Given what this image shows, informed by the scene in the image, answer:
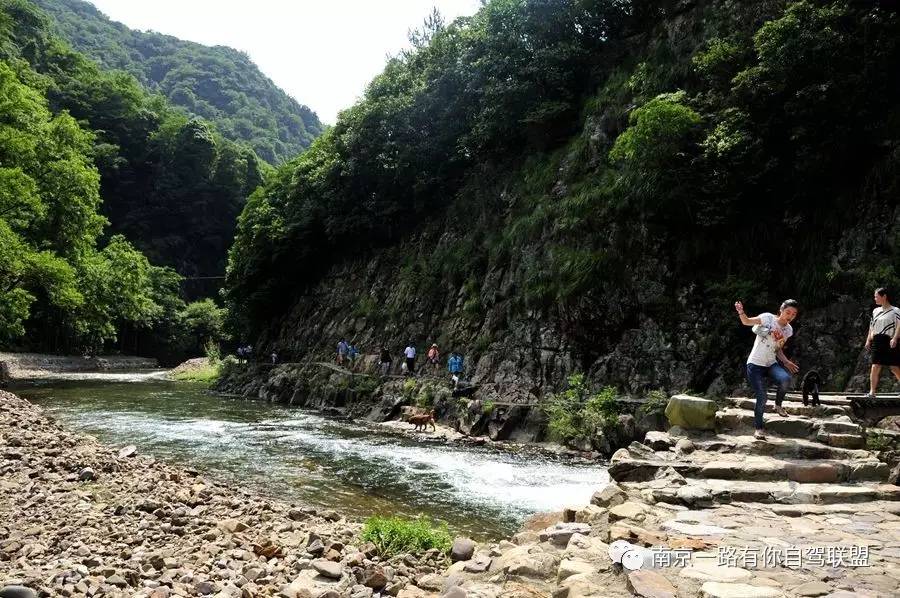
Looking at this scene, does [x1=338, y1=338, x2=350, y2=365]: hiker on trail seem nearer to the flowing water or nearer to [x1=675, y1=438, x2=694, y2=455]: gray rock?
the flowing water

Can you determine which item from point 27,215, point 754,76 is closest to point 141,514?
point 754,76

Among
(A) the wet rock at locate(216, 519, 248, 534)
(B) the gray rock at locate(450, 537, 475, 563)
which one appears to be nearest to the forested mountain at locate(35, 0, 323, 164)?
(A) the wet rock at locate(216, 519, 248, 534)

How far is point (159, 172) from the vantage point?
95562 millimetres

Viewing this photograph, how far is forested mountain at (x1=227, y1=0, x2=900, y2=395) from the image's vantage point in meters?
16.5

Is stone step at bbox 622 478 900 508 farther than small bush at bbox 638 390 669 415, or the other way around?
small bush at bbox 638 390 669 415

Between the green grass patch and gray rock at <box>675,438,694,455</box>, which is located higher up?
gray rock at <box>675,438,694,455</box>

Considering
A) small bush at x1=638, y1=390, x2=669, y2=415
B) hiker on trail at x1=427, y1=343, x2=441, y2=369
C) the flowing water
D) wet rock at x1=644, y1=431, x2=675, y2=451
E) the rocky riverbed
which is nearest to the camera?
the rocky riverbed

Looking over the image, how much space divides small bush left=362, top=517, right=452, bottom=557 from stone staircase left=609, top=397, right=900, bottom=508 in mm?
2728

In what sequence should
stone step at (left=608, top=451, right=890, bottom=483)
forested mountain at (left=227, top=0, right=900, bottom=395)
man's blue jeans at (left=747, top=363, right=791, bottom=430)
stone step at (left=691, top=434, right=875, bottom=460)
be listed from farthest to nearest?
forested mountain at (left=227, top=0, right=900, bottom=395) → man's blue jeans at (left=747, top=363, right=791, bottom=430) → stone step at (left=691, top=434, right=875, bottom=460) → stone step at (left=608, top=451, right=890, bottom=483)

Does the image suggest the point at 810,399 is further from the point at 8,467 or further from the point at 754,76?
the point at 8,467

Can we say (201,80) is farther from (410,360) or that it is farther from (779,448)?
(779,448)

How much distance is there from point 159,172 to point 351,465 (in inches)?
3770

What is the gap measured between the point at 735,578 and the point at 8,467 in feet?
42.7

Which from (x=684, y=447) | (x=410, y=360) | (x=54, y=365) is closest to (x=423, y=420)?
(x=410, y=360)
